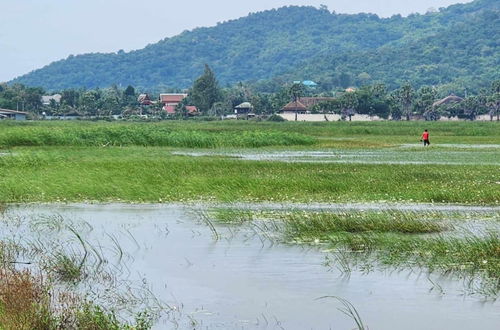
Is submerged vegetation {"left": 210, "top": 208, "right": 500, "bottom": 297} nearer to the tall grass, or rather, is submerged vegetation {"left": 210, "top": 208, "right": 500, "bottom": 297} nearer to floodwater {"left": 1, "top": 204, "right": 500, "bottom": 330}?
floodwater {"left": 1, "top": 204, "right": 500, "bottom": 330}

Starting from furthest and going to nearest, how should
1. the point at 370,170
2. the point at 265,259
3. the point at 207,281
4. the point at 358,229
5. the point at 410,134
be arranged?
the point at 410,134
the point at 370,170
the point at 358,229
the point at 265,259
the point at 207,281

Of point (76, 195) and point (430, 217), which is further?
point (76, 195)

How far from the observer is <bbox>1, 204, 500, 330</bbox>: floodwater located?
737 inches

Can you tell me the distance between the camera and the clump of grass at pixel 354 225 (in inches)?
1068

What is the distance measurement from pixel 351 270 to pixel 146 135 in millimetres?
53746

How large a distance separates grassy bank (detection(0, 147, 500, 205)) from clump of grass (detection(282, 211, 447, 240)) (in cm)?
687

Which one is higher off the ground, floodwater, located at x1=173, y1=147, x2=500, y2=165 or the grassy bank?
the grassy bank

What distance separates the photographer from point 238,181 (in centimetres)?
3869

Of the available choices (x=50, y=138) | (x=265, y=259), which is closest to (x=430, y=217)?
(x=265, y=259)

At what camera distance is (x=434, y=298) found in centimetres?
2034

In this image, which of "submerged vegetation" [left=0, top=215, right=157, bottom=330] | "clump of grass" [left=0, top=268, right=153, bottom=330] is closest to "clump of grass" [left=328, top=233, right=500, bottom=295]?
"submerged vegetation" [left=0, top=215, right=157, bottom=330]

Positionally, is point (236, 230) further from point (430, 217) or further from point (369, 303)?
point (369, 303)

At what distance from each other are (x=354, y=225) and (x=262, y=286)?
642 centimetres

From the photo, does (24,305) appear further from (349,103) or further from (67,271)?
→ (349,103)
